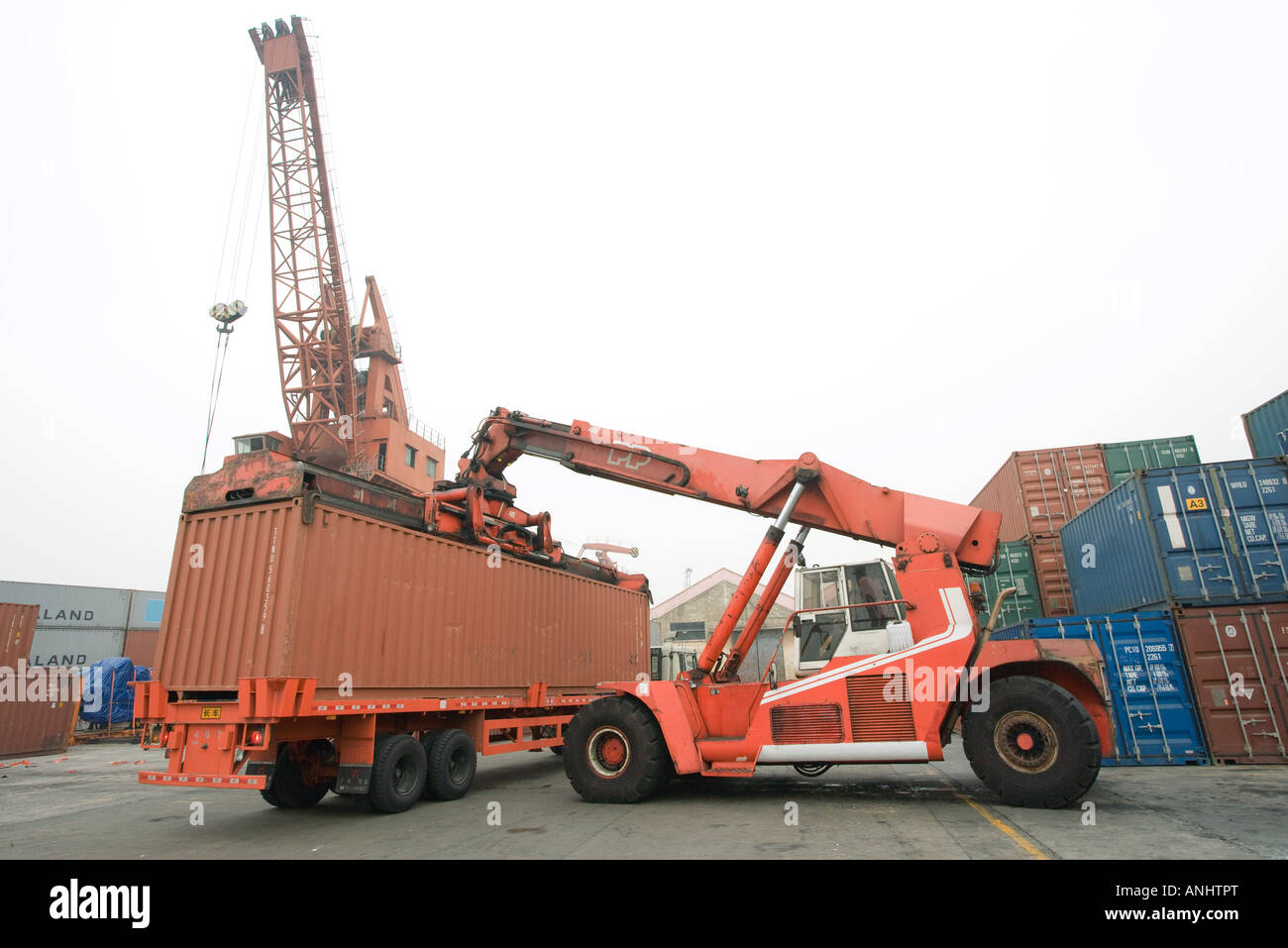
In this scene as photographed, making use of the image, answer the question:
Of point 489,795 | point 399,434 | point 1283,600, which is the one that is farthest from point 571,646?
point 399,434

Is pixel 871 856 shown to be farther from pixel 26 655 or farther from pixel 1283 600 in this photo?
pixel 26 655

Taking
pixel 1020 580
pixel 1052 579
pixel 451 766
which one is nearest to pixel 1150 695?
pixel 1052 579

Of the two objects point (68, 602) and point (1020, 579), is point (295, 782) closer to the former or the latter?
point (1020, 579)

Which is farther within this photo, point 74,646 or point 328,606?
point 74,646

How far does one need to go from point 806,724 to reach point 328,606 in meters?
5.38

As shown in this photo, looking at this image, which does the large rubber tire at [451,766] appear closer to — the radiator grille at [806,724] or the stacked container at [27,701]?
the radiator grille at [806,724]

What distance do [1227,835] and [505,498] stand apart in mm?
8864

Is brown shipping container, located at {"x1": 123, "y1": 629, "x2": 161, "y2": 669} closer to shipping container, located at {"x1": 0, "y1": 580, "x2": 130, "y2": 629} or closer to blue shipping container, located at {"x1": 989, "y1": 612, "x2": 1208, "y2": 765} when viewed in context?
shipping container, located at {"x1": 0, "y1": 580, "x2": 130, "y2": 629}

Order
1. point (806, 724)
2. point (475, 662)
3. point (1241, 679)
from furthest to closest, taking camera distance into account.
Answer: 1. point (475, 662)
2. point (1241, 679)
3. point (806, 724)

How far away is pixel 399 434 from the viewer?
116 ft

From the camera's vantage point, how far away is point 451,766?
29.1 feet

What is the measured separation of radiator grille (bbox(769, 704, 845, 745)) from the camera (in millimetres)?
7227

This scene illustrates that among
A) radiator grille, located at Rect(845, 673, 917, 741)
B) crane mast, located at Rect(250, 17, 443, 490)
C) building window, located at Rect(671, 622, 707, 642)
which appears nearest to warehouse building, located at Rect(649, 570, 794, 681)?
building window, located at Rect(671, 622, 707, 642)
